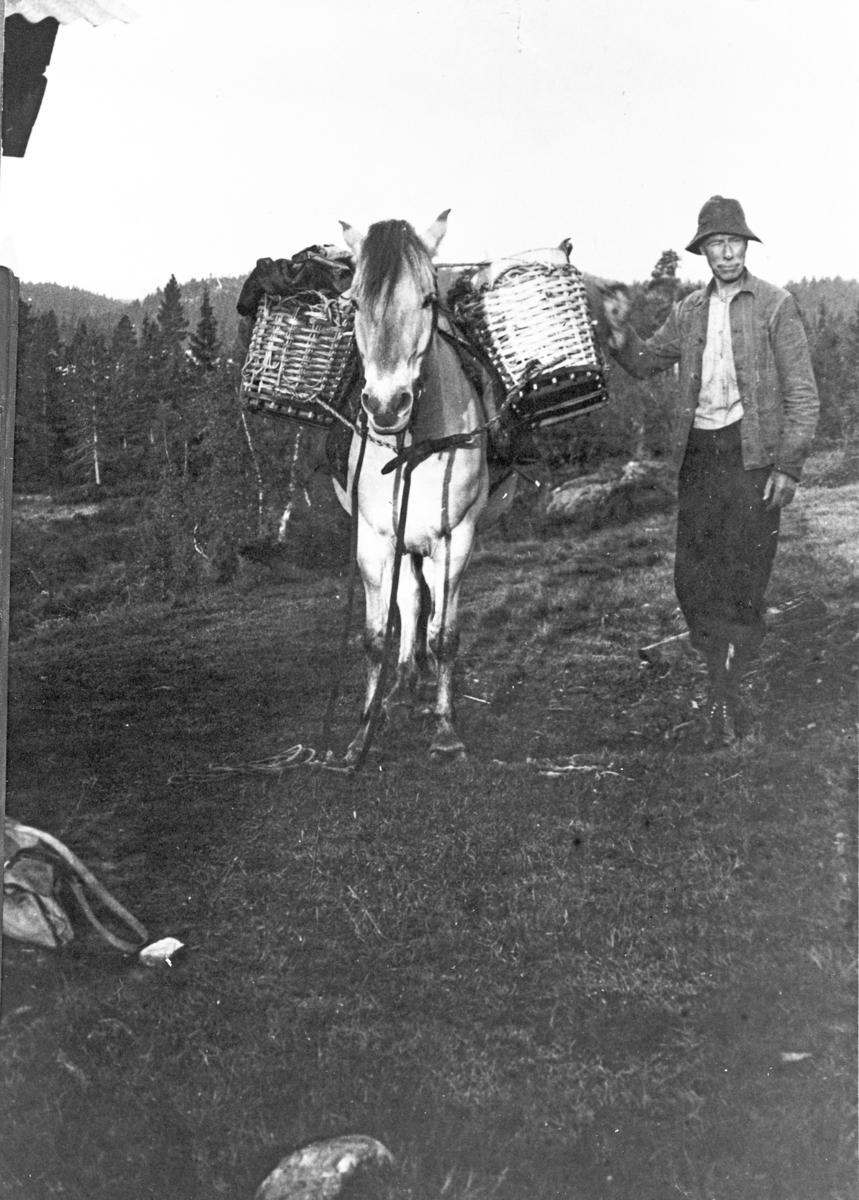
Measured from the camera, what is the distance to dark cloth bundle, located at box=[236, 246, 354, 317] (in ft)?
10.1

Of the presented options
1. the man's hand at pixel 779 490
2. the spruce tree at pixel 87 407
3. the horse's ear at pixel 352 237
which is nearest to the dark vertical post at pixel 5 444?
the spruce tree at pixel 87 407

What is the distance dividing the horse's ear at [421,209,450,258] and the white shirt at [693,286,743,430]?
28.6 inches

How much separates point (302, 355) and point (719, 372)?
3.60ft

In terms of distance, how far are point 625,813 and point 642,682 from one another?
0.35 metres

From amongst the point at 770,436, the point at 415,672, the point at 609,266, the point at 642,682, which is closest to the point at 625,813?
the point at 642,682

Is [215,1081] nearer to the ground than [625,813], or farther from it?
nearer to the ground

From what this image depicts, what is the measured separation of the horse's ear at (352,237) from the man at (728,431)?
0.67 meters

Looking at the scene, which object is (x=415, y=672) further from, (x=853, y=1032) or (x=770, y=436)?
(x=853, y=1032)

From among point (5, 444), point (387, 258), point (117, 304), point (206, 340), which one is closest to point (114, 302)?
point (117, 304)

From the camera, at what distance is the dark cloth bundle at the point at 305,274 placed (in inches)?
121

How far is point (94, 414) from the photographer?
323 cm

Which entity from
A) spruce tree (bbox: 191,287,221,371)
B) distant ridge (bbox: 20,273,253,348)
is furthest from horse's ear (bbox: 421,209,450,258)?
spruce tree (bbox: 191,287,221,371)

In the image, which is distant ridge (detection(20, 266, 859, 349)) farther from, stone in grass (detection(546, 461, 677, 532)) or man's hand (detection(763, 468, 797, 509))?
man's hand (detection(763, 468, 797, 509))

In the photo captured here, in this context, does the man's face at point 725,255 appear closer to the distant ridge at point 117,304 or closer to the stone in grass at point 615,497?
the stone in grass at point 615,497
